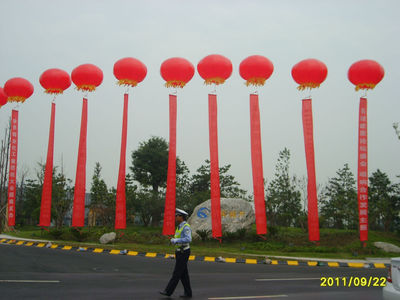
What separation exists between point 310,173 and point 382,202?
7.12 metres

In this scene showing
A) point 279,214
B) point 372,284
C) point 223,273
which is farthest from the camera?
point 279,214

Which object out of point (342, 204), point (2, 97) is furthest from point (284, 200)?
point (2, 97)

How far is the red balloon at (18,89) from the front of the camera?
51.9ft

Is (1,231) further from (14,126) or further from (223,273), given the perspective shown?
(223,273)

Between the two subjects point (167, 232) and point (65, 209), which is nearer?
point (167, 232)

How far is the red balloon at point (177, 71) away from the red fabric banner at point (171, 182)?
812 millimetres

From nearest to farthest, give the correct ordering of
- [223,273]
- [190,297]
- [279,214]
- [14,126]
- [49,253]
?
[190,297] → [223,273] → [49,253] → [14,126] → [279,214]

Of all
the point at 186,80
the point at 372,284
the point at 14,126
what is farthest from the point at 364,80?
the point at 14,126

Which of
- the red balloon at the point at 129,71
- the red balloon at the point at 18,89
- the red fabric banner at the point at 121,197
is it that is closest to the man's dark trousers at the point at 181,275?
the red fabric banner at the point at 121,197

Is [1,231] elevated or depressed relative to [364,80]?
depressed

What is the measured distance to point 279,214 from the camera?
20.8m

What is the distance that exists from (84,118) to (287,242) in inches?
384

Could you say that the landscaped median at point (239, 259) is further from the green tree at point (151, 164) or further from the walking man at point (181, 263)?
the green tree at point (151, 164)

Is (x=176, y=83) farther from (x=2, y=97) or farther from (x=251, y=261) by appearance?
(x=2, y=97)
